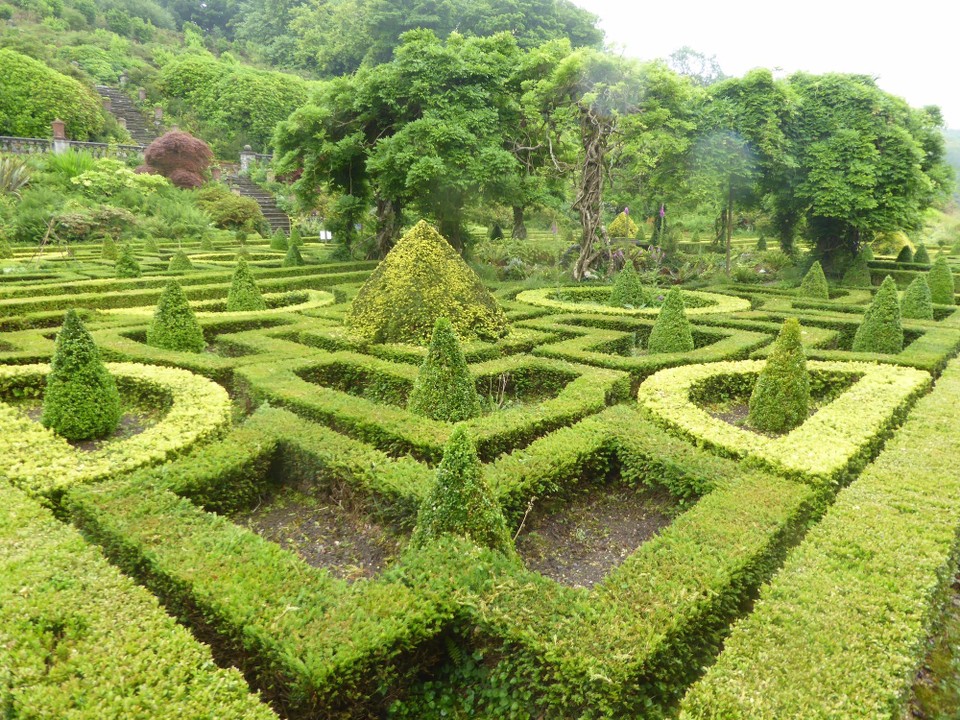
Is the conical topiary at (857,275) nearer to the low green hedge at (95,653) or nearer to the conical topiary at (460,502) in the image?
the conical topiary at (460,502)

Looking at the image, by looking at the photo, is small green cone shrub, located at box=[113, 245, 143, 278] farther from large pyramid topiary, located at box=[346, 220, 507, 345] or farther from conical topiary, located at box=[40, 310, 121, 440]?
conical topiary, located at box=[40, 310, 121, 440]

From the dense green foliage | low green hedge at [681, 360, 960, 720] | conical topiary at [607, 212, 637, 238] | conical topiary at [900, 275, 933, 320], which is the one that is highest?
the dense green foliage

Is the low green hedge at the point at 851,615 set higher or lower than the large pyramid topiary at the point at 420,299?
lower

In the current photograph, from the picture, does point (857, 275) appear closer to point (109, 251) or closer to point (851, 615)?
point (851, 615)

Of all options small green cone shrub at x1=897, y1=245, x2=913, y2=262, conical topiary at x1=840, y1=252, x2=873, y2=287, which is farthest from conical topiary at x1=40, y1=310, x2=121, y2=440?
small green cone shrub at x1=897, y1=245, x2=913, y2=262

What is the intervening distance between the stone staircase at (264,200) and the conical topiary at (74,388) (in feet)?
107

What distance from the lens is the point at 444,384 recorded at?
732 cm

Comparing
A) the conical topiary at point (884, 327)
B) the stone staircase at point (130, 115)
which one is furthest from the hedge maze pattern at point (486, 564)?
the stone staircase at point (130, 115)

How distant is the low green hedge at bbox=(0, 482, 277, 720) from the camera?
3.06 meters

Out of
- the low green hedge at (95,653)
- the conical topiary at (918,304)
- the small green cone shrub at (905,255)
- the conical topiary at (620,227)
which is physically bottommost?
the low green hedge at (95,653)

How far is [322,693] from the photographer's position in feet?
10.8

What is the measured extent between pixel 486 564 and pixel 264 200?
40686mm

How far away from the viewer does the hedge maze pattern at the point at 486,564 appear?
3.35 metres

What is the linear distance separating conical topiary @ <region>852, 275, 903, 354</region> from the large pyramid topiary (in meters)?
6.35
